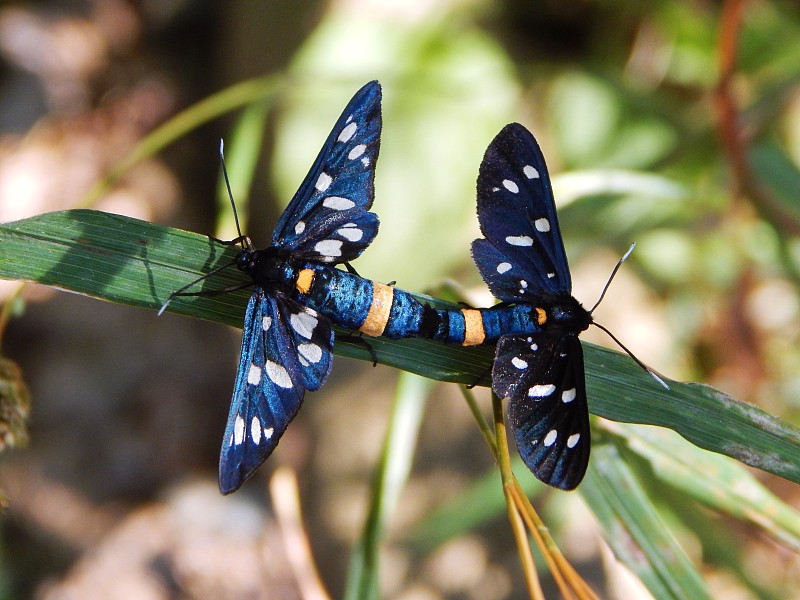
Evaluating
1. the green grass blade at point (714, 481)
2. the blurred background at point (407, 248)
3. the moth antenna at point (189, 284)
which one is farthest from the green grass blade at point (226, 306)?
the blurred background at point (407, 248)

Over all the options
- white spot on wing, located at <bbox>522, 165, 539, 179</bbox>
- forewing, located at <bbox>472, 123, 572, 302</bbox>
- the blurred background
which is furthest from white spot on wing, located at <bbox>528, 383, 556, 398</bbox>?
the blurred background

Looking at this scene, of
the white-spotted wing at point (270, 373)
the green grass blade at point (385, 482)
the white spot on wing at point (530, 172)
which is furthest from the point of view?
the green grass blade at point (385, 482)

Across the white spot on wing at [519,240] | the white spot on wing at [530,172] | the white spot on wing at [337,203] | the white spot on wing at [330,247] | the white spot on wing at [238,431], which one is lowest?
the white spot on wing at [238,431]

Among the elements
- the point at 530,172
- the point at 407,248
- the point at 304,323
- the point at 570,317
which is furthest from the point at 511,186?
the point at 407,248

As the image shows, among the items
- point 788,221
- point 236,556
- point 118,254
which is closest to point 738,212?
point 788,221

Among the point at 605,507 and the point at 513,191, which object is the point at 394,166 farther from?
the point at 605,507

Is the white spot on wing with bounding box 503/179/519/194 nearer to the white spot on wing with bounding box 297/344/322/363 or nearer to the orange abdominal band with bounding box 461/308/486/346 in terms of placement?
the orange abdominal band with bounding box 461/308/486/346

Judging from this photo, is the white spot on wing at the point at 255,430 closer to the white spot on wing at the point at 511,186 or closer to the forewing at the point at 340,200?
the forewing at the point at 340,200

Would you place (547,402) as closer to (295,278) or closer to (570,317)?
(570,317)
